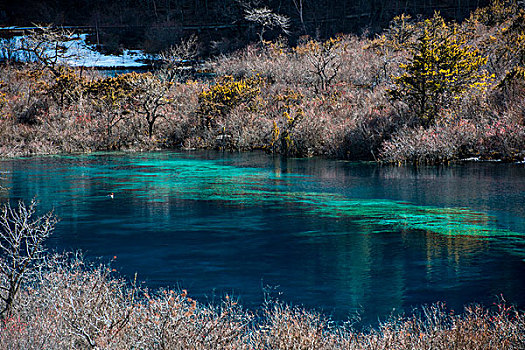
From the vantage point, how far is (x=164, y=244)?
51.6 ft

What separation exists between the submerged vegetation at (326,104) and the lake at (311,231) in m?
3.66

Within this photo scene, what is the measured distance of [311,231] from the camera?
16.7 metres

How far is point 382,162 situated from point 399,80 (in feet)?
16.4

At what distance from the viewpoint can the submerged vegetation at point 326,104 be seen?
31172mm

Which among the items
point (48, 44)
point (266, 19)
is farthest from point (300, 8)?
point (48, 44)

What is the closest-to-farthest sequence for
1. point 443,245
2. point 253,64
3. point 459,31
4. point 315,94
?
point 443,245
point 315,94
point 459,31
point 253,64

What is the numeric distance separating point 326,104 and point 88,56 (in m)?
49.6

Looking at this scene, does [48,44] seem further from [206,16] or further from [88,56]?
[206,16]

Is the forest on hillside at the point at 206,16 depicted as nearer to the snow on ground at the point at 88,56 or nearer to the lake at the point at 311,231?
the snow on ground at the point at 88,56

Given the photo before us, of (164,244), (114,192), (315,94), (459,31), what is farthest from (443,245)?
(459,31)

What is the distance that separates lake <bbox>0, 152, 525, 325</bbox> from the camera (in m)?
11.8

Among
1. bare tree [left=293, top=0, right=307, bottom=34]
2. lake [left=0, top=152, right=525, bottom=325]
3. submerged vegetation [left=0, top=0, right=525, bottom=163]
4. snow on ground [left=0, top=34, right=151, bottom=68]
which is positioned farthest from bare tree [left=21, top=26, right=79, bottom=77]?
bare tree [left=293, top=0, right=307, bottom=34]

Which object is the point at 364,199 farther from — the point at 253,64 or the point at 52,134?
the point at 253,64

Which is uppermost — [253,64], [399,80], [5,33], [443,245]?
[5,33]
